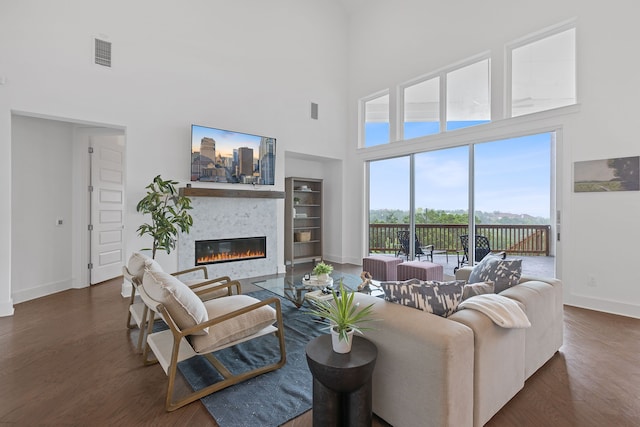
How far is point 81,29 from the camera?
409 cm

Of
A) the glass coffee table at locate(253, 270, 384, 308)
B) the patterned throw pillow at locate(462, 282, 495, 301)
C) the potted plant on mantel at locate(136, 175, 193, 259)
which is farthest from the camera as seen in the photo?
the potted plant on mantel at locate(136, 175, 193, 259)

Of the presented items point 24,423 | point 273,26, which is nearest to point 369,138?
point 273,26

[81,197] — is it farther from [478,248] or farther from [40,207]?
[478,248]

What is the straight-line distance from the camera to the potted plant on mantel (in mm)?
4332

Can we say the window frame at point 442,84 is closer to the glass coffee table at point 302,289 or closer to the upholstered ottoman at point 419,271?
the upholstered ottoman at point 419,271

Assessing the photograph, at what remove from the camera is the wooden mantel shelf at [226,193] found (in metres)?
4.84

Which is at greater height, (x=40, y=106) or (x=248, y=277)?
(x=40, y=106)

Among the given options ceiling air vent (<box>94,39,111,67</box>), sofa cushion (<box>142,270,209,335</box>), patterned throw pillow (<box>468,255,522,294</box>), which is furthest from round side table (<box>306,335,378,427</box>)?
ceiling air vent (<box>94,39,111,67</box>)

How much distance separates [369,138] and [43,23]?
568cm

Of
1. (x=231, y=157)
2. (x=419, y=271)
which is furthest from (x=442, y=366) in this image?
(x=231, y=157)

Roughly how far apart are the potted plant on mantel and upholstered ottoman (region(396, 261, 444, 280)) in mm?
3397

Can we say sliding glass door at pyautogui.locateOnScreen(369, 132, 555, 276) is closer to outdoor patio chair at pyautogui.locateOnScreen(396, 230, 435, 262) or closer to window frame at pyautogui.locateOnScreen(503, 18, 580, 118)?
outdoor patio chair at pyautogui.locateOnScreen(396, 230, 435, 262)

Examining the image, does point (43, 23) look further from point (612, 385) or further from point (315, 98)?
point (612, 385)

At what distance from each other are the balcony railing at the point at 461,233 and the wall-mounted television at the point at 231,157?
9.06 ft
